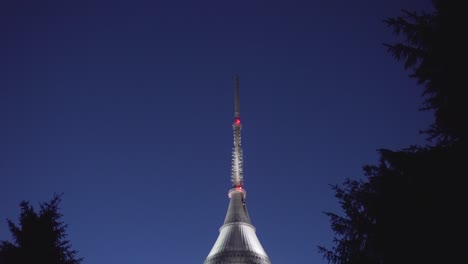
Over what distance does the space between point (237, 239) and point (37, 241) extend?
9795 cm

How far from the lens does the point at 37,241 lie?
21.9 meters

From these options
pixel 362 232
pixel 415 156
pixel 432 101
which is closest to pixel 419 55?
pixel 432 101

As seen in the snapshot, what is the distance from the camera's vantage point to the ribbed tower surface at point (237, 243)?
115688 millimetres

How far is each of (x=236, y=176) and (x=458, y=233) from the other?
405 ft

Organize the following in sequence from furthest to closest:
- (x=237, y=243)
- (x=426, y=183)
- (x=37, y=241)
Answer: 1. (x=237, y=243)
2. (x=37, y=241)
3. (x=426, y=183)

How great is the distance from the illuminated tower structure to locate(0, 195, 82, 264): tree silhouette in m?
90.6

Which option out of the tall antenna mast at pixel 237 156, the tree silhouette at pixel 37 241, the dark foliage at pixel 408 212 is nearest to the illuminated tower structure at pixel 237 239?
the tall antenna mast at pixel 237 156

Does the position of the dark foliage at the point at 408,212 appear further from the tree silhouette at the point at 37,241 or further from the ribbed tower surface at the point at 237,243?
the ribbed tower surface at the point at 237,243

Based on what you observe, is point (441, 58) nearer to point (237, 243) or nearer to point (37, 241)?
point (37, 241)

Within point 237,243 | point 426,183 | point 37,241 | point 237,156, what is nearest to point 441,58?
point 426,183

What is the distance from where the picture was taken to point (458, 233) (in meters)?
11.3

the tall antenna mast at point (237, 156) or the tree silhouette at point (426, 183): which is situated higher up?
the tall antenna mast at point (237, 156)

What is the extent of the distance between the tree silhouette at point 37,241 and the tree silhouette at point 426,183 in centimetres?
1310

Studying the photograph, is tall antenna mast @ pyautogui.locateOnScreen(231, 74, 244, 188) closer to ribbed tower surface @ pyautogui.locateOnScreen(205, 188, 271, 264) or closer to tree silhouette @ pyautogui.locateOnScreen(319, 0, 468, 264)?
ribbed tower surface @ pyautogui.locateOnScreen(205, 188, 271, 264)
